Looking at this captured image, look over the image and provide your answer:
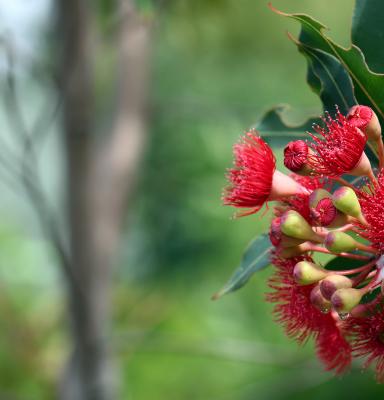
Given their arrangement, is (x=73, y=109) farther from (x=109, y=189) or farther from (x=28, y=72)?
(x=109, y=189)

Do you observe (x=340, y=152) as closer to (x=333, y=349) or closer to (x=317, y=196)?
(x=317, y=196)

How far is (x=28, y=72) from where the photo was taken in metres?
2.23

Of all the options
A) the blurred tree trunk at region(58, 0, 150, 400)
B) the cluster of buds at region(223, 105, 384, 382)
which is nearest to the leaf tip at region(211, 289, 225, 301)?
the cluster of buds at region(223, 105, 384, 382)

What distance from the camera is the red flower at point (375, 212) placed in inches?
29.5

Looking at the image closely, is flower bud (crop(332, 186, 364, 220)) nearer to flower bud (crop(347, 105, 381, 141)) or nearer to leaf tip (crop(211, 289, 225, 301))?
flower bud (crop(347, 105, 381, 141))

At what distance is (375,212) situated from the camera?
759mm

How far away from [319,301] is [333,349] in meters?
0.15

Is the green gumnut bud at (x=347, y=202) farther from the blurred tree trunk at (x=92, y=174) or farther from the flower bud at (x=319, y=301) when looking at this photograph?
the blurred tree trunk at (x=92, y=174)

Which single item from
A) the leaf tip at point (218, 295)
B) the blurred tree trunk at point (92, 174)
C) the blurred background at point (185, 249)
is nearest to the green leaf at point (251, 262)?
the leaf tip at point (218, 295)

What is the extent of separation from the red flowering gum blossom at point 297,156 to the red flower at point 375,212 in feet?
0.24

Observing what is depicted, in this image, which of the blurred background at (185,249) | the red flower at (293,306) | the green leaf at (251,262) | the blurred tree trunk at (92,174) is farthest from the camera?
the blurred background at (185,249)

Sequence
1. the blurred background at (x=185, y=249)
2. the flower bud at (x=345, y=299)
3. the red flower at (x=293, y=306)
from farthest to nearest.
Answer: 1. the blurred background at (x=185, y=249)
2. the red flower at (x=293, y=306)
3. the flower bud at (x=345, y=299)

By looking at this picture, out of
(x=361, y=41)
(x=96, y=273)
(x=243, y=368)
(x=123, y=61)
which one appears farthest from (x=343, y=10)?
(x=361, y=41)

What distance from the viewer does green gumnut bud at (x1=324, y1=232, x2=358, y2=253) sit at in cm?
75
